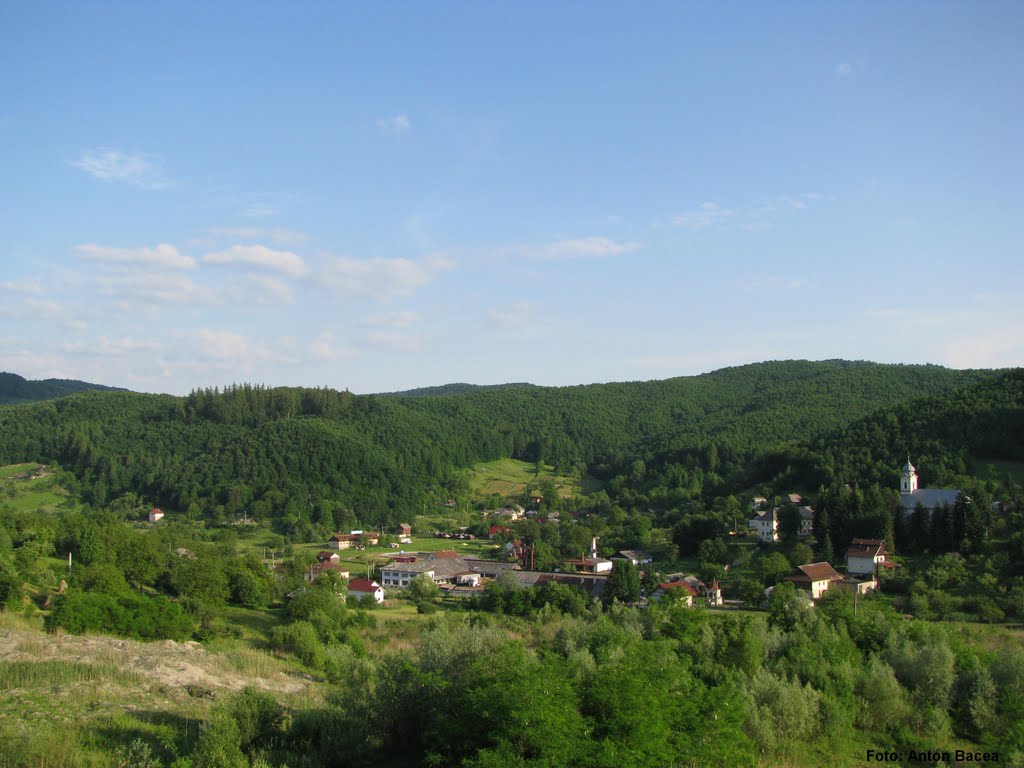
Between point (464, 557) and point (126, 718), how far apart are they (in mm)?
→ 43063

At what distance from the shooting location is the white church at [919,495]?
46.4m

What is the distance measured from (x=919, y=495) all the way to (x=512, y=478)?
65.8 metres

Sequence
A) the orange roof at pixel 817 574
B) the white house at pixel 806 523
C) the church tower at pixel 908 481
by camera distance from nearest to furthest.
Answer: the orange roof at pixel 817 574
the white house at pixel 806 523
the church tower at pixel 908 481

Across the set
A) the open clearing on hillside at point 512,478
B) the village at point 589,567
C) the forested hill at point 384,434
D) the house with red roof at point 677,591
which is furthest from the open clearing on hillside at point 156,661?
the open clearing on hillside at point 512,478

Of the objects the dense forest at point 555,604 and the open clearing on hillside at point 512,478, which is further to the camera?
the open clearing on hillside at point 512,478

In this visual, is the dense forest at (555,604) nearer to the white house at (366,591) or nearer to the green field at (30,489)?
the green field at (30,489)

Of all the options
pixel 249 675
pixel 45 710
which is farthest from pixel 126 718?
pixel 249 675

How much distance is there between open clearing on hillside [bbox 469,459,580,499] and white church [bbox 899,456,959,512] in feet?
154

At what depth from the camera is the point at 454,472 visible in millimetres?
105750

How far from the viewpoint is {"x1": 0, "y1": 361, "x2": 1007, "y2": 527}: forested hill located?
87.1 metres

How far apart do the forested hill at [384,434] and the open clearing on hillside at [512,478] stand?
273 centimetres

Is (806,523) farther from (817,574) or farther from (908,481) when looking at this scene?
(817,574)

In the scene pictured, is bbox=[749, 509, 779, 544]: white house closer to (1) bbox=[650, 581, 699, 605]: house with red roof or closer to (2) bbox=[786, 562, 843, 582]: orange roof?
(2) bbox=[786, 562, 843, 582]: orange roof

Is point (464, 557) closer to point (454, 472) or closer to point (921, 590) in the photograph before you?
point (921, 590)
